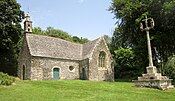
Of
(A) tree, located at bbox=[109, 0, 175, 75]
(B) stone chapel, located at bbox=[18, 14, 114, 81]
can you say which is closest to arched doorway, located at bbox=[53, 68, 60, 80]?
(B) stone chapel, located at bbox=[18, 14, 114, 81]

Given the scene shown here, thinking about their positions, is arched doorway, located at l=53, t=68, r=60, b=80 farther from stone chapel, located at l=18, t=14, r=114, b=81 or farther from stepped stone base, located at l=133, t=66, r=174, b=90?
stepped stone base, located at l=133, t=66, r=174, b=90

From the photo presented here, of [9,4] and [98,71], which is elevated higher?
[9,4]

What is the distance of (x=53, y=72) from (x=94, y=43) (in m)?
8.20

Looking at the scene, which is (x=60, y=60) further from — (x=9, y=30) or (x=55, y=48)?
(x=9, y=30)

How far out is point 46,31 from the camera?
70000mm

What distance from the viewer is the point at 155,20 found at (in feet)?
98.7

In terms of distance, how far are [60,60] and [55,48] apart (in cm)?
233

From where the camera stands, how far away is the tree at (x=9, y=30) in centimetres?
3604

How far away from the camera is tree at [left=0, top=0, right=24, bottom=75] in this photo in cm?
3604

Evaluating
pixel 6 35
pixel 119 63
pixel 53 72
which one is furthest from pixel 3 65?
pixel 119 63

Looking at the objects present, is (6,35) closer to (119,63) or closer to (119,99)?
(119,63)

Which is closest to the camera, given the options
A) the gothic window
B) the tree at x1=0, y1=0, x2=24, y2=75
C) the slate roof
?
the slate roof

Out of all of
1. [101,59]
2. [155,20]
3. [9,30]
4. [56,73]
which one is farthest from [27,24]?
[155,20]

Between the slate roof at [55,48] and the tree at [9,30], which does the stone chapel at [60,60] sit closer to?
the slate roof at [55,48]
